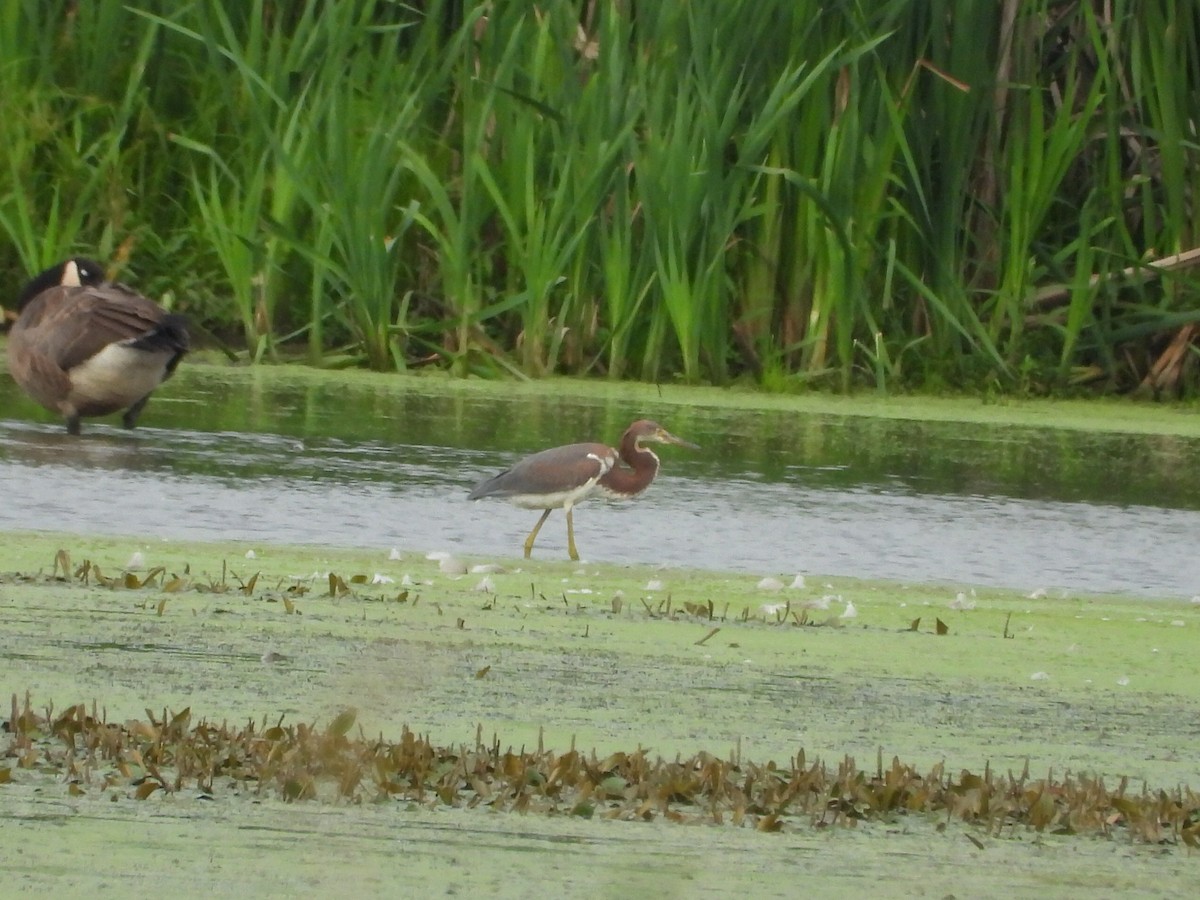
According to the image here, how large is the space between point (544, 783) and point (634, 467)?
3.66 m

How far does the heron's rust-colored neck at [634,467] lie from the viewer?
7.13m

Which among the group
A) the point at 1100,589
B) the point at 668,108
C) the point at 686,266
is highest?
the point at 668,108

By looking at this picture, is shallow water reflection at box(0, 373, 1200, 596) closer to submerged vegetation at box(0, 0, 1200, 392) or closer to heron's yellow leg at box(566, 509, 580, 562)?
heron's yellow leg at box(566, 509, 580, 562)

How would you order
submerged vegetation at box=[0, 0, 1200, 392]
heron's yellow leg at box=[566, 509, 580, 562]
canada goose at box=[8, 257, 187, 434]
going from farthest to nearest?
submerged vegetation at box=[0, 0, 1200, 392] < canada goose at box=[8, 257, 187, 434] < heron's yellow leg at box=[566, 509, 580, 562]

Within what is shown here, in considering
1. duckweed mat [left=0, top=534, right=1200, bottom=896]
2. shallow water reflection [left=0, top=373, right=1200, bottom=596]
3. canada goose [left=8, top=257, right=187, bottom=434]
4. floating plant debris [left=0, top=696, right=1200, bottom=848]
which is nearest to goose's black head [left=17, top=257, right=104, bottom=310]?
canada goose [left=8, top=257, right=187, bottom=434]

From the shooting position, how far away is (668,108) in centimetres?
971

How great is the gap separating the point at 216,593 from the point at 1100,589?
246 centimetres

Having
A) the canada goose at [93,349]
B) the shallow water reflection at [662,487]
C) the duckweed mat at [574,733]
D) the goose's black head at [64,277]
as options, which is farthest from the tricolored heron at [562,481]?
the goose's black head at [64,277]

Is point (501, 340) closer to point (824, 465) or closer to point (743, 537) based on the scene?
point (824, 465)

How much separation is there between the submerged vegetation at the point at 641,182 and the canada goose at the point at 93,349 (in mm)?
1135

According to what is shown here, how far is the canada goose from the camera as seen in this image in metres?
8.48

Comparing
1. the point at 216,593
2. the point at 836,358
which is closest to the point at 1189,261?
the point at 836,358

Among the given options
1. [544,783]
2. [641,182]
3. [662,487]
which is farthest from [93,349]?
[544,783]

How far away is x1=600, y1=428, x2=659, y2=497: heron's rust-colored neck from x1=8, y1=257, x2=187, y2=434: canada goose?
6.49 ft
